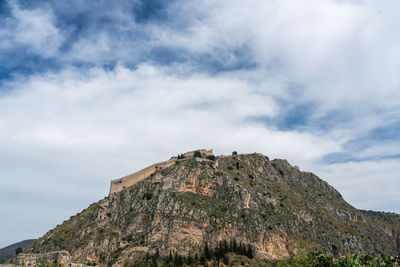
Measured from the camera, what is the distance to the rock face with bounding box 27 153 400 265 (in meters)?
107

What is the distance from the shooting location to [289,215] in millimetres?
127625

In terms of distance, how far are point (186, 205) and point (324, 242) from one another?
53056 mm

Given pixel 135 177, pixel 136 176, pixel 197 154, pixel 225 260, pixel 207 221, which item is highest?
pixel 197 154

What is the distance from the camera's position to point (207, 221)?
372 ft

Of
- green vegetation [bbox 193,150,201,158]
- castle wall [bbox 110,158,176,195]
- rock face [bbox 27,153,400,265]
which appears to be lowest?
rock face [bbox 27,153,400,265]

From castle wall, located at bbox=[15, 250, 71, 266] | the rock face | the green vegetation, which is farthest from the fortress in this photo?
castle wall, located at bbox=[15, 250, 71, 266]

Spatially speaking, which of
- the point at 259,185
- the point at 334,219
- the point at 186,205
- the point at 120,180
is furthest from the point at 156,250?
the point at 334,219

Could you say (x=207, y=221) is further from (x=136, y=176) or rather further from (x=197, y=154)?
(x=197, y=154)

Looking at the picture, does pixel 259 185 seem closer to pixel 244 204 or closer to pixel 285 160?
pixel 244 204

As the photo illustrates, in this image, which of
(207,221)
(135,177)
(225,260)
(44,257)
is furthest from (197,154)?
(44,257)

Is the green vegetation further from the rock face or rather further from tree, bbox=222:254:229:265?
tree, bbox=222:254:229:265

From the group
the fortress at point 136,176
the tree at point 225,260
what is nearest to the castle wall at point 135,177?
the fortress at point 136,176

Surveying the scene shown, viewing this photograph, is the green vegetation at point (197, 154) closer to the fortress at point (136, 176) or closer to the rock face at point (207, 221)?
the fortress at point (136, 176)

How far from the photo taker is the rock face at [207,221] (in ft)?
352
